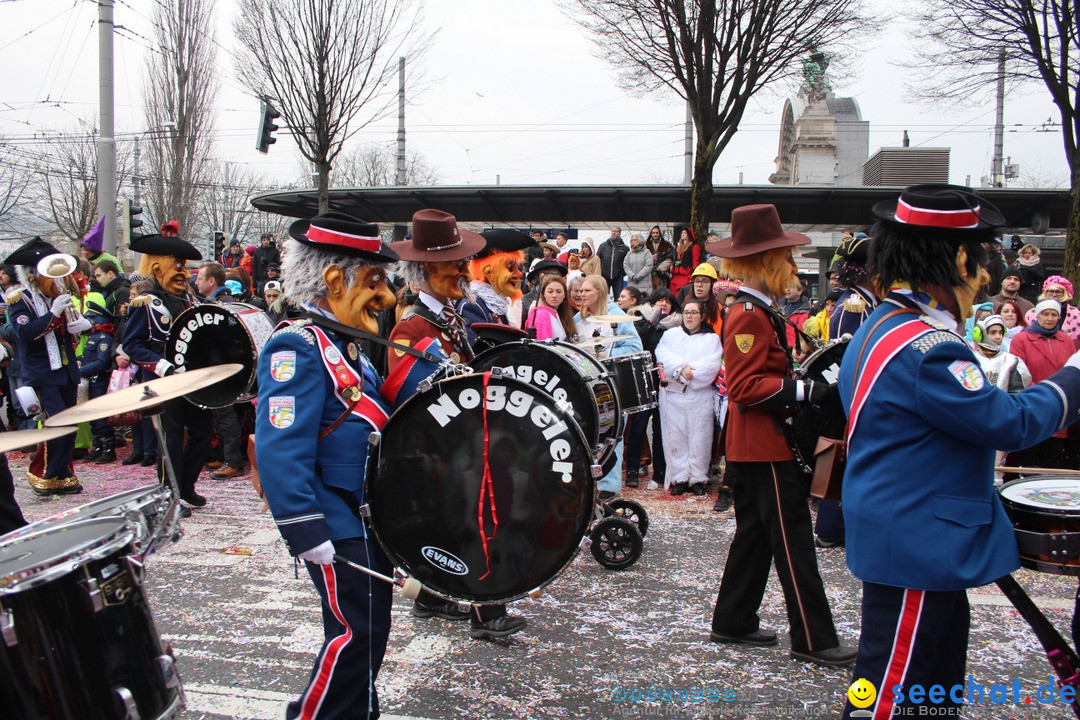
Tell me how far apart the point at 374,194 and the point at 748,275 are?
17153mm

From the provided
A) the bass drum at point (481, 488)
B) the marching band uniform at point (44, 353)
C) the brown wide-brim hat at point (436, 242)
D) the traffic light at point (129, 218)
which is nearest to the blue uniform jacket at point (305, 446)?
the bass drum at point (481, 488)

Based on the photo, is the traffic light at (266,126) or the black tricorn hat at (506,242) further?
the traffic light at (266,126)

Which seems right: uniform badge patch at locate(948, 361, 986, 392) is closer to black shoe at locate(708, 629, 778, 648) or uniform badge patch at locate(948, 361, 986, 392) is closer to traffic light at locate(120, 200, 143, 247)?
black shoe at locate(708, 629, 778, 648)

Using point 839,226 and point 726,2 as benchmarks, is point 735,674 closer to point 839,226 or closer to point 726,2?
Answer: point 726,2

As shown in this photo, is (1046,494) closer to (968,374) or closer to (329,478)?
(968,374)

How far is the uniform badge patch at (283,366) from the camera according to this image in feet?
9.01

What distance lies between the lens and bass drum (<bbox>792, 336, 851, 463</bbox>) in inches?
155

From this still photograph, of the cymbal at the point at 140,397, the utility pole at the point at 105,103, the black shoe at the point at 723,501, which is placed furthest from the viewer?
the utility pole at the point at 105,103

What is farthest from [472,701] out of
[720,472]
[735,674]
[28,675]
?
[720,472]

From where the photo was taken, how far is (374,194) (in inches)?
792

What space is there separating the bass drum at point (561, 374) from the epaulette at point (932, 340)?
6.85ft

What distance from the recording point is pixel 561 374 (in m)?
4.45

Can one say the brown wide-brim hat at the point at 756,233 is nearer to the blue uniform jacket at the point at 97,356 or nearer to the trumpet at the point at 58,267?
the trumpet at the point at 58,267

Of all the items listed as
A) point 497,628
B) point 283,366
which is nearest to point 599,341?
point 497,628
